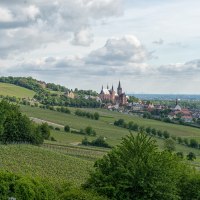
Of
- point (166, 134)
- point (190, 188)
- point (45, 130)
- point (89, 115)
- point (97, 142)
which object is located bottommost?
point (97, 142)

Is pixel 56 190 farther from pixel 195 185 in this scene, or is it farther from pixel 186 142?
pixel 186 142

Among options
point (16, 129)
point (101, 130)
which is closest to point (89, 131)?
point (101, 130)

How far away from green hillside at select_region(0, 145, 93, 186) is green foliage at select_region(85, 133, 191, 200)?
40.2ft

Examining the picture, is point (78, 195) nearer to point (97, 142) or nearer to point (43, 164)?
point (43, 164)

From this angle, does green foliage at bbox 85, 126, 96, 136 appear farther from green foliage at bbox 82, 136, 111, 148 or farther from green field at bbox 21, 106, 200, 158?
green foliage at bbox 82, 136, 111, 148

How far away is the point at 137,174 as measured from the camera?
98.6 ft

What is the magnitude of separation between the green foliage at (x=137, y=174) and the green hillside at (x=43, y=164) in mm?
12266

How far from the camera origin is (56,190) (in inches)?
1145

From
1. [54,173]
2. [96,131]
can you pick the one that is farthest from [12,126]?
[96,131]

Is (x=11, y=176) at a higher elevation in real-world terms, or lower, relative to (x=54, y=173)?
higher

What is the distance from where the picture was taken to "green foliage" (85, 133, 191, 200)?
2969 cm

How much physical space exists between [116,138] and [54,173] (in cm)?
5477

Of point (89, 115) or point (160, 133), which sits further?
point (89, 115)

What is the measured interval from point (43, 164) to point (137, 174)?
955 inches
